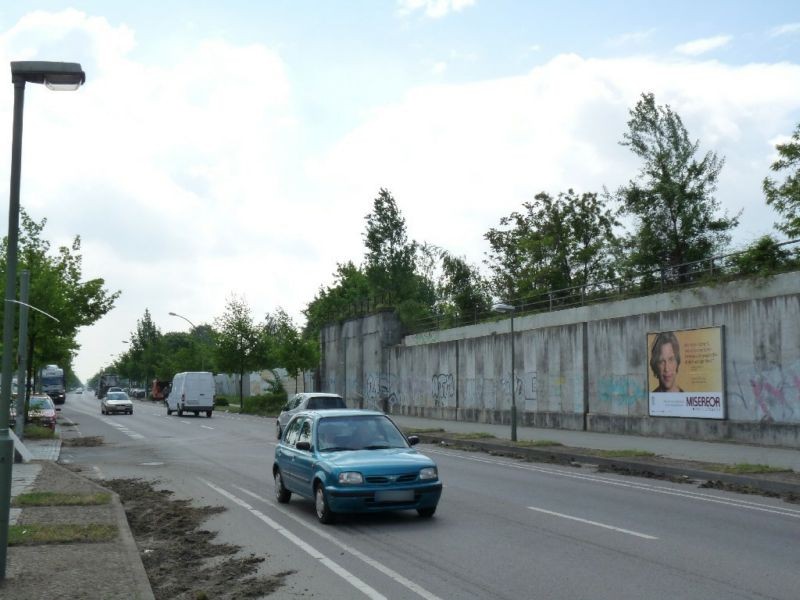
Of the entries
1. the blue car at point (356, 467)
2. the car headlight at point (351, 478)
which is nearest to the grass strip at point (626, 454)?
the blue car at point (356, 467)

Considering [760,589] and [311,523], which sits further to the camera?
[311,523]

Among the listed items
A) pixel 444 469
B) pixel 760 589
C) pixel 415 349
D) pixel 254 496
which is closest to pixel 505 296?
pixel 415 349

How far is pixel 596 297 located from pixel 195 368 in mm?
69418

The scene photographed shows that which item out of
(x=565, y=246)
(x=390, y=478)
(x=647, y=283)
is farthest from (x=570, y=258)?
(x=390, y=478)

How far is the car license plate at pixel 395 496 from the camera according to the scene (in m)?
10.6

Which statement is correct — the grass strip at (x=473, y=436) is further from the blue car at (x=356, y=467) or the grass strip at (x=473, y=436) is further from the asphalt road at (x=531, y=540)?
the blue car at (x=356, y=467)

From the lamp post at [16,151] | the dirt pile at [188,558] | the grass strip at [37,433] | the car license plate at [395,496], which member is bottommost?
the dirt pile at [188,558]

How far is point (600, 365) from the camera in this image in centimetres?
2972

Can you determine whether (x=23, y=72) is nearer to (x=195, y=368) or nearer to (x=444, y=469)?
(x=444, y=469)

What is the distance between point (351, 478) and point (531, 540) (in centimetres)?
238

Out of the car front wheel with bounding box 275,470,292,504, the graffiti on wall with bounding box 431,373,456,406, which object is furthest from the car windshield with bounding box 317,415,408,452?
the graffiti on wall with bounding box 431,373,456,406

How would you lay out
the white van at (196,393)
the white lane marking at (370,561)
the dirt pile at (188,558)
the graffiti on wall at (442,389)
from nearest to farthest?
the white lane marking at (370,561) → the dirt pile at (188,558) → the graffiti on wall at (442,389) → the white van at (196,393)

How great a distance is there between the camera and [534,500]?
13344 mm

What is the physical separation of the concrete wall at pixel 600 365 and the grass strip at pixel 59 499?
1659 centimetres
